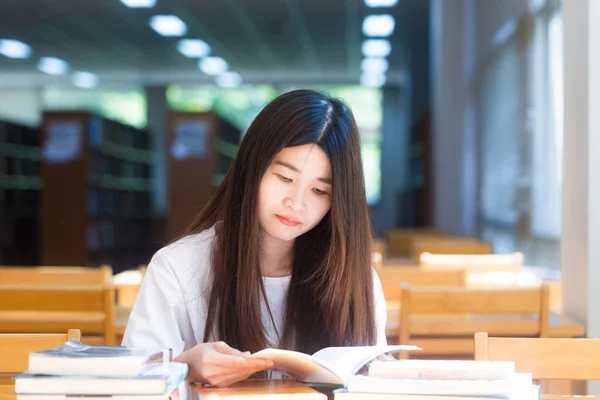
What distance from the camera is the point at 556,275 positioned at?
417cm

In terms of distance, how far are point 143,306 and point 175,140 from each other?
7.95 m

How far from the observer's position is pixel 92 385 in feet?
3.13

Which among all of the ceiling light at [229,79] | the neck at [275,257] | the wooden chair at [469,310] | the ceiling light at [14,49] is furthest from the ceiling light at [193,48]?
the neck at [275,257]

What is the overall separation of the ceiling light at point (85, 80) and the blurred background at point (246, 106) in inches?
2.3

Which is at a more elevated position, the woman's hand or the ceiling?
the ceiling

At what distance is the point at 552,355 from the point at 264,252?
597mm

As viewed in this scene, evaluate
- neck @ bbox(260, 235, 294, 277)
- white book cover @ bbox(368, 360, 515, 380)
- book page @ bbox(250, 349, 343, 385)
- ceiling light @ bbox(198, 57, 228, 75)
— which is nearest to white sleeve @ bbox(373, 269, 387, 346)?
neck @ bbox(260, 235, 294, 277)

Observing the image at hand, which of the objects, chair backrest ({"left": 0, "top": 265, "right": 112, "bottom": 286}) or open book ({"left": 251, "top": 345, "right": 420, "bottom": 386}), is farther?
chair backrest ({"left": 0, "top": 265, "right": 112, "bottom": 286})

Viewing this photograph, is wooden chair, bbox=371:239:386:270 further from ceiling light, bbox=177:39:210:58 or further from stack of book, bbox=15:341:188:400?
ceiling light, bbox=177:39:210:58

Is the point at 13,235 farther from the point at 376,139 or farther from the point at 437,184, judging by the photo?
the point at 376,139

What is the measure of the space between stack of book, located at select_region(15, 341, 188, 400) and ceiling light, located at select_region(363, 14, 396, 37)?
1006 centimetres

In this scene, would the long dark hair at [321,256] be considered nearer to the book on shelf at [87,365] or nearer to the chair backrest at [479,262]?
the book on shelf at [87,365]

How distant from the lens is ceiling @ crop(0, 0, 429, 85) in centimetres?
1034

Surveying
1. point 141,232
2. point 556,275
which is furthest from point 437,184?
point 141,232
